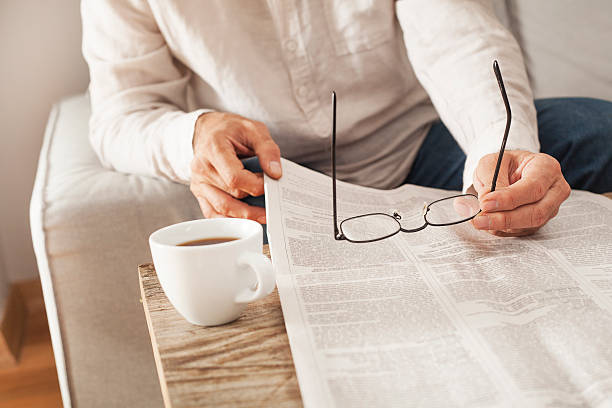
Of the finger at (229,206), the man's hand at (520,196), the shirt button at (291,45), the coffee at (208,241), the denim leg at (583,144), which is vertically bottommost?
the denim leg at (583,144)

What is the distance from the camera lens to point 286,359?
0.42m

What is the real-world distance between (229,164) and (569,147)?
582mm

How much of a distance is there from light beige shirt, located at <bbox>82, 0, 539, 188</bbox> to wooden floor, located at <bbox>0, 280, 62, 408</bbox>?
0.57 m

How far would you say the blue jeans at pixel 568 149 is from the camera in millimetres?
866

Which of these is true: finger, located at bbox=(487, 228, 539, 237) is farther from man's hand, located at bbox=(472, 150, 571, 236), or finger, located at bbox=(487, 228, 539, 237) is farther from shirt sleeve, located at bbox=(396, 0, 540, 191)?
shirt sleeve, located at bbox=(396, 0, 540, 191)

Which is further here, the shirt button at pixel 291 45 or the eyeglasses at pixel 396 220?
the shirt button at pixel 291 45

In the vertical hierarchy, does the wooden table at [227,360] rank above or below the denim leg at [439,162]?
above

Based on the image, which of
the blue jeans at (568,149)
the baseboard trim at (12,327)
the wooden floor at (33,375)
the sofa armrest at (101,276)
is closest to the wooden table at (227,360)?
the blue jeans at (568,149)

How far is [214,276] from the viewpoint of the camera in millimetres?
440

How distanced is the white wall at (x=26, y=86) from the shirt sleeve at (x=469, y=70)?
1.04 m

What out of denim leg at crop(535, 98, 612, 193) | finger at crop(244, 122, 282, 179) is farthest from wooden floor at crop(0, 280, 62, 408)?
denim leg at crop(535, 98, 612, 193)

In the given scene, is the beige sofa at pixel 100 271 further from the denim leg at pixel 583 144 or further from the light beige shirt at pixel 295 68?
the denim leg at pixel 583 144

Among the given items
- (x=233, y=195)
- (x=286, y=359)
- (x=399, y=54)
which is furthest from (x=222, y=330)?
(x=399, y=54)

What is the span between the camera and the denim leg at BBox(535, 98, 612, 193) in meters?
0.86
